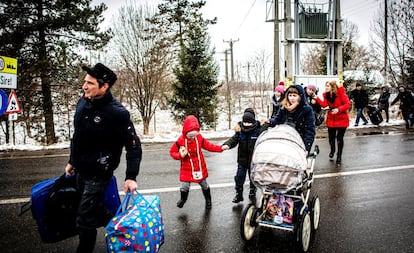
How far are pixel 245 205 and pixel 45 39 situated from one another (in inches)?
622

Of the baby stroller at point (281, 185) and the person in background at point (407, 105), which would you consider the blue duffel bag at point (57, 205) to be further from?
the person in background at point (407, 105)

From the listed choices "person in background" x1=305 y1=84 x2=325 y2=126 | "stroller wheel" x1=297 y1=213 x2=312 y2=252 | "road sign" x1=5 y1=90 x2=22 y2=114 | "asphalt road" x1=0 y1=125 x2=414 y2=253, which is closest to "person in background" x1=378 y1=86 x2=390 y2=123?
"asphalt road" x1=0 y1=125 x2=414 y2=253

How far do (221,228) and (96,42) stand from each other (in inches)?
607

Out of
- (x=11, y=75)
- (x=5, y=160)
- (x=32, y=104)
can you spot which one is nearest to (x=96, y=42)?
(x=32, y=104)

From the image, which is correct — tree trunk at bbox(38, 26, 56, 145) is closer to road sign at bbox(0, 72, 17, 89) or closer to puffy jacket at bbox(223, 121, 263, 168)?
road sign at bbox(0, 72, 17, 89)

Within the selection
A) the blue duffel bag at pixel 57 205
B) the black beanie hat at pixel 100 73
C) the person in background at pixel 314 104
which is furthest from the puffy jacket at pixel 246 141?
the person in background at pixel 314 104

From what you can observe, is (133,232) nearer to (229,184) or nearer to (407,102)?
(229,184)

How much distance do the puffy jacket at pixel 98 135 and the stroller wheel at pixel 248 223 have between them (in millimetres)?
1695

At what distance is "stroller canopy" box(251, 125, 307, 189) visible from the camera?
3.99 meters

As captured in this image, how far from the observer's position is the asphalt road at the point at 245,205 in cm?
427

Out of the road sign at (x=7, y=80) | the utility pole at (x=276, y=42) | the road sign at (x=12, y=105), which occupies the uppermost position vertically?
the utility pole at (x=276, y=42)

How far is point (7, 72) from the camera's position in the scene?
10906mm

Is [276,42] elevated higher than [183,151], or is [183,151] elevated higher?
[276,42]

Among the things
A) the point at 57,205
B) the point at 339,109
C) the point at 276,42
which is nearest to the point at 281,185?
the point at 57,205
